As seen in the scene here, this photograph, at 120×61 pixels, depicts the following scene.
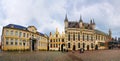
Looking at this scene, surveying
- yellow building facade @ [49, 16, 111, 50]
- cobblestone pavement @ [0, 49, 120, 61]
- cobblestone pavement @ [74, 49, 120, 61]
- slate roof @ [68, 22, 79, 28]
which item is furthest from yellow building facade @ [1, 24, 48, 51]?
cobblestone pavement @ [74, 49, 120, 61]

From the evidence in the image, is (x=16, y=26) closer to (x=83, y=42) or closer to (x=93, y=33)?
(x=83, y=42)

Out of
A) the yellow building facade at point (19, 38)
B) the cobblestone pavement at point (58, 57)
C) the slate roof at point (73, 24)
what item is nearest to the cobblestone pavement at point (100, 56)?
the cobblestone pavement at point (58, 57)

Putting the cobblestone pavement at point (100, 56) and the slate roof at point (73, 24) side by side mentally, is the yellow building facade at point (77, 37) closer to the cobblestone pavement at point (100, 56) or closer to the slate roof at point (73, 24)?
the slate roof at point (73, 24)

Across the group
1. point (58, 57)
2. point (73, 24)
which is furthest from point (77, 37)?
point (58, 57)

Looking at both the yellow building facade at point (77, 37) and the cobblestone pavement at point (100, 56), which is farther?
the yellow building facade at point (77, 37)

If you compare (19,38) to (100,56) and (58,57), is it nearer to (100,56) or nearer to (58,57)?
(58,57)

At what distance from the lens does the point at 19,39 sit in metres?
66.6

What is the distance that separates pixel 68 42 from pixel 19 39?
30042 millimetres

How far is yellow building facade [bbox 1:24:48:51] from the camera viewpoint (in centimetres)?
6180

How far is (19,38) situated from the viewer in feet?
218

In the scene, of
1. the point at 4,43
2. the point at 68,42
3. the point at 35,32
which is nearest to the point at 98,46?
the point at 68,42

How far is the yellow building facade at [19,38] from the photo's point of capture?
203ft

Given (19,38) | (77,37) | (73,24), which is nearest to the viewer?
(19,38)

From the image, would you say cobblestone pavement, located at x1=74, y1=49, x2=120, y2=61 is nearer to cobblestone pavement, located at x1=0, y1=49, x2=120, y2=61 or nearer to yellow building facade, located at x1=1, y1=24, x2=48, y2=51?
cobblestone pavement, located at x1=0, y1=49, x2=120, y2=61
